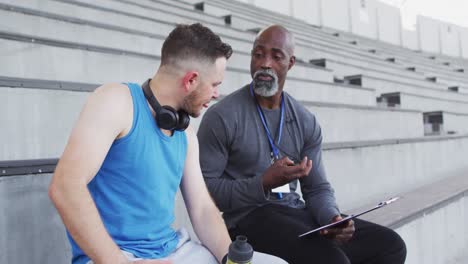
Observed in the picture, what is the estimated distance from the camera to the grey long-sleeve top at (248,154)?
4.14 feet

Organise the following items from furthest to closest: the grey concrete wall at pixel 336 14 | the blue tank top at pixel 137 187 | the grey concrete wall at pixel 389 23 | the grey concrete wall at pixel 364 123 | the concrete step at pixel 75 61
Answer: the grey concrete wall at pixel 389 23 → the grey concrete wall at pixel 336 14 → the grey concrete wall at pixel 364 123 → the concrete step at pixel 75 61 → the blue tank top at pixel 137 187

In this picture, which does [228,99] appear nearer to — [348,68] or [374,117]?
[374,117]

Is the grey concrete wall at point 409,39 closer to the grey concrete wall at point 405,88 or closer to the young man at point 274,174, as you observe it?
the grey concrete wall at point 405,88

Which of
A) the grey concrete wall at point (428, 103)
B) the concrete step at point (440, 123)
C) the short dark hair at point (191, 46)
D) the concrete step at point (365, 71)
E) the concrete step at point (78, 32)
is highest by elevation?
the concrete step at point (365, 71)

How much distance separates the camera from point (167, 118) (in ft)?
2.80

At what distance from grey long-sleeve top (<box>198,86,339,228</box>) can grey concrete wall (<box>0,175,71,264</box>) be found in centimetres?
42

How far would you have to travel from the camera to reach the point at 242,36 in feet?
15.0

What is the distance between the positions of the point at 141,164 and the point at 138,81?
1.54m

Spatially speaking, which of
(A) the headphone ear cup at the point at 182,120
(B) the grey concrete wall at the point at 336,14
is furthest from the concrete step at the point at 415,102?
(B) the grey concrete wall at the point at 336,14

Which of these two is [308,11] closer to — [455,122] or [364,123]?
[455,122]

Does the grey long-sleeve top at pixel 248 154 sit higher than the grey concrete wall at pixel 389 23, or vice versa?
the grey concrete wall at pixel 389 23

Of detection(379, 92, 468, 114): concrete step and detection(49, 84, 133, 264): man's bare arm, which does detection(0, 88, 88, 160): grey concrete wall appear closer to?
detection(49, 84, 133, 264): man's bare arm

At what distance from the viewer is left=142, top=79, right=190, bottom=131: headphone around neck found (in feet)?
2.80

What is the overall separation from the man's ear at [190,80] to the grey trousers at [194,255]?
319mm
